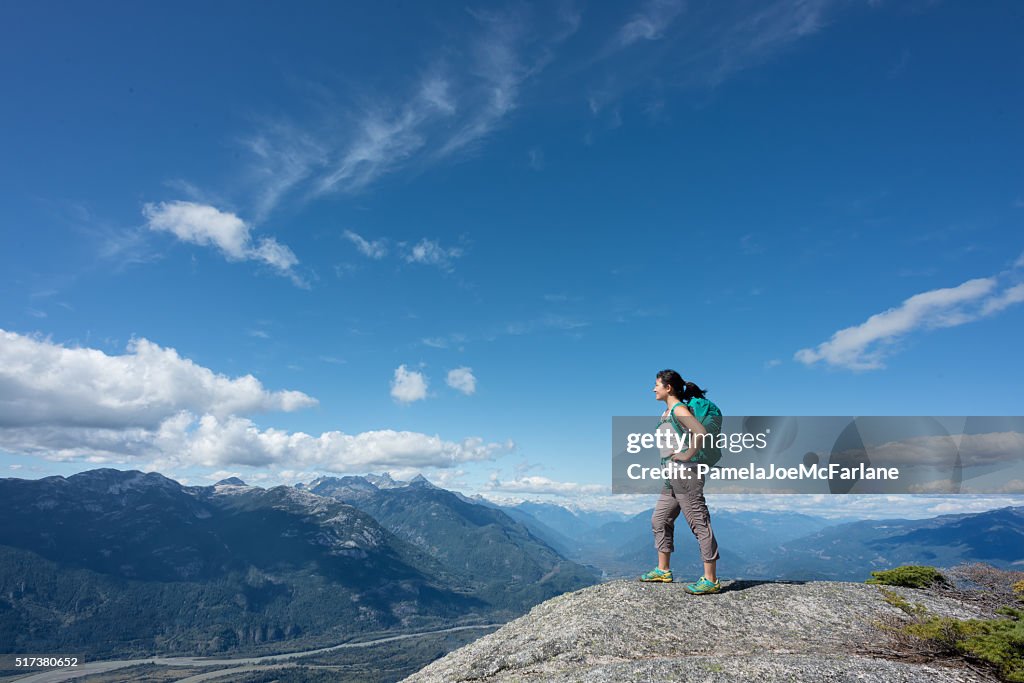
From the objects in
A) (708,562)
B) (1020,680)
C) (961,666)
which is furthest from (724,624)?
(1020,680)

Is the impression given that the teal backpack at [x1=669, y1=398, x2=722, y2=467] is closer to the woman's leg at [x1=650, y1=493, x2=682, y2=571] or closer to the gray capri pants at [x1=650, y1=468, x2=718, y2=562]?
the gray capri pants at [x1=650, y1=468, x2=718, y2=562]

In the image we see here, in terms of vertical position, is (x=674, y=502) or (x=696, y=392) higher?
(x=696, y=392)

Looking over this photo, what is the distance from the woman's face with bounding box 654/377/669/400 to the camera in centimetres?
1380

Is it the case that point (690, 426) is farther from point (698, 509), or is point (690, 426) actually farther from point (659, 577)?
point (659, 577)

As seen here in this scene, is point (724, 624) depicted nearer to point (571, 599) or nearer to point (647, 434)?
point (571, 599)

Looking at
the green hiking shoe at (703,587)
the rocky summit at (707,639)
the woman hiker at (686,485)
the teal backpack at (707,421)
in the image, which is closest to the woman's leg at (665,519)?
the woman hiker at (686,485)

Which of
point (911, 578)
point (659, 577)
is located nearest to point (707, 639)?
point (659, 577)

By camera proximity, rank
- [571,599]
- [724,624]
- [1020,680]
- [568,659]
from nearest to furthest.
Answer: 1. [1020,680]
2. [568,659]
3. [724,624]
4. [571,599]

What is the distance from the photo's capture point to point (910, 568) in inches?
695

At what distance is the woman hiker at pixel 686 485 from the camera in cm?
1305

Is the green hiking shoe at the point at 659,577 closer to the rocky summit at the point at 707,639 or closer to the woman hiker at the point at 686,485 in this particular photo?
the rocky summit at the point at 707,639

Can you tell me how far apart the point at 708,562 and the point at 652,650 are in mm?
3209

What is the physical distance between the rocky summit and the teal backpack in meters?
3.93

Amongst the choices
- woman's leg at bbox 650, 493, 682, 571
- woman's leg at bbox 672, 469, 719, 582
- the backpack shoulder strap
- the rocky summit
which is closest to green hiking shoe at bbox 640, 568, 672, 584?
the rocky summit
